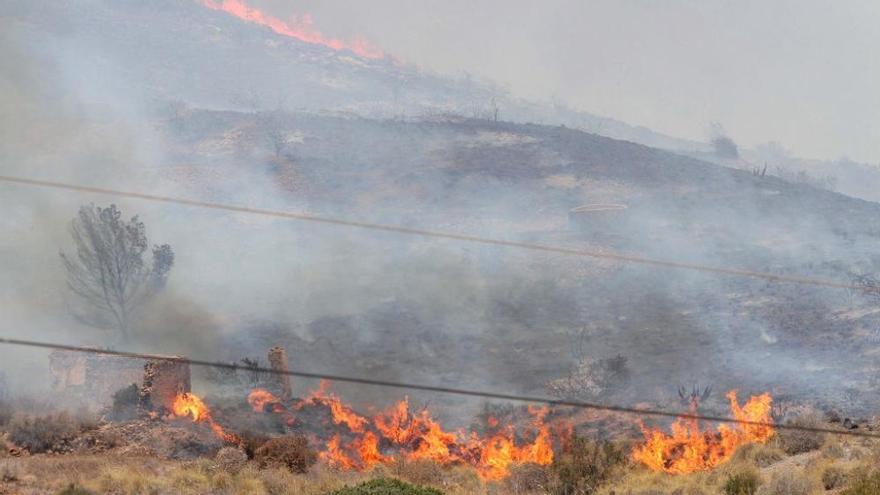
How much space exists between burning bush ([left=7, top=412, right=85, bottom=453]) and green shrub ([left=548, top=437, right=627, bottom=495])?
14672mm

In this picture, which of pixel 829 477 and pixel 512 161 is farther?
pixel 512 161

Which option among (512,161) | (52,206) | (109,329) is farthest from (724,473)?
(52,206)

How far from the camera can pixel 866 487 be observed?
16.3 m

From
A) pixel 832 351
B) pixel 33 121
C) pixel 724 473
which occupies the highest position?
pixel 33 121

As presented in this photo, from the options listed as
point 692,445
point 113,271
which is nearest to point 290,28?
point 113,271

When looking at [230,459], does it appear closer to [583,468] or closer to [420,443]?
[420,443]

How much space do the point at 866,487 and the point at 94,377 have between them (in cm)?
2473

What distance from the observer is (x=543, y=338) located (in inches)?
1483

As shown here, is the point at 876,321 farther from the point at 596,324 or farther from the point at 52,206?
the point at 52,206

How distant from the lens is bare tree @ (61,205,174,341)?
38.6 m

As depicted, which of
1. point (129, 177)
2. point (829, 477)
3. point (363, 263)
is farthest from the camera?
point (129, 177)

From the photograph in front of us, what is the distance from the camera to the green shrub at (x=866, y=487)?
15.9 meters

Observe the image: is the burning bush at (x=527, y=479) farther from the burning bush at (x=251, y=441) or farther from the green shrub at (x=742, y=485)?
the burning bush at (x=251, y=441)

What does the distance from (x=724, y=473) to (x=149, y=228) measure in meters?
37.4
